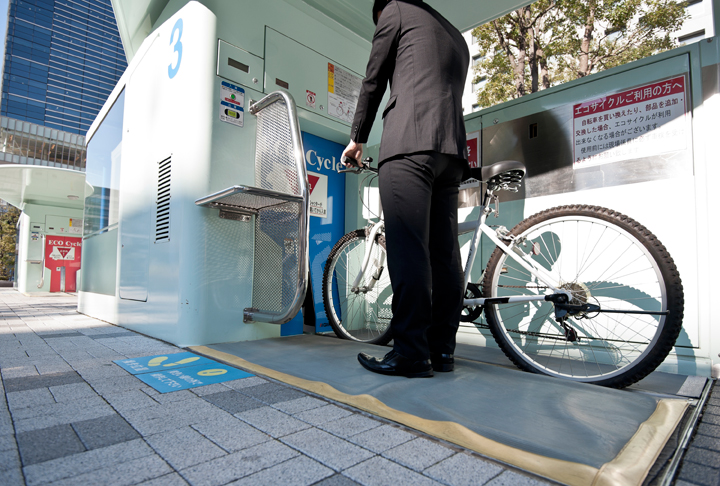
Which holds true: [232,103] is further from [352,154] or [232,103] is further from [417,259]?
[417,259]

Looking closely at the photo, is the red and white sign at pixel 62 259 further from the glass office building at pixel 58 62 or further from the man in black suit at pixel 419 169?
the glass office building at pixel 58 62

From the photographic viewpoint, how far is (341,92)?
12.0 feet

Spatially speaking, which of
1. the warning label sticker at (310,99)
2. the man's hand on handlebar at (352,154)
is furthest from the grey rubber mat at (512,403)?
the warning label sticker at (310,99)

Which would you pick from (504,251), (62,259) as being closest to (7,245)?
Result: (62,259)

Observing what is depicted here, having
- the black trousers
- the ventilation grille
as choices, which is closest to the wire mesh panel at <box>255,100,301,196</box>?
the ventilation grille

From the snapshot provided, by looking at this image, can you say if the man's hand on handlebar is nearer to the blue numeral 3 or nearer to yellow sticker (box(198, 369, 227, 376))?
yellow sticker (box(198, 369, 227, 376))

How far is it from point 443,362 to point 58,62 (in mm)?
96832

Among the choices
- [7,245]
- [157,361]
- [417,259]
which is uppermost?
[7,245]

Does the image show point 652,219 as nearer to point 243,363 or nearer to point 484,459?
point 484,459

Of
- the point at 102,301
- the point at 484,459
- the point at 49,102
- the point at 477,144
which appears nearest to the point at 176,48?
the point at 477,144

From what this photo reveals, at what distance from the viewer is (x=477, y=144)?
2.99m

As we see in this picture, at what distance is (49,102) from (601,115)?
9045 centimetres

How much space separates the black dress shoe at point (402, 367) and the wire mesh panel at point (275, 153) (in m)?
1.27

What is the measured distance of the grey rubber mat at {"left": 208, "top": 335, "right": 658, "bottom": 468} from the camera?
1099 millimetres
